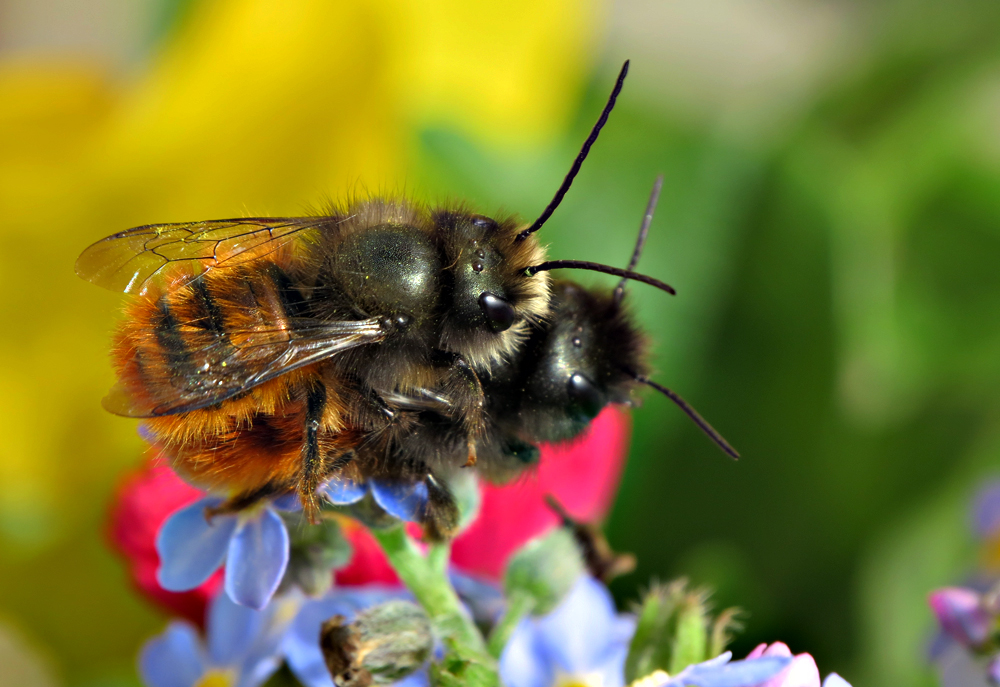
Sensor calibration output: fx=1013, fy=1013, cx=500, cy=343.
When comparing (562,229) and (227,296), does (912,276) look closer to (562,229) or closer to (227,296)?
(562,229)

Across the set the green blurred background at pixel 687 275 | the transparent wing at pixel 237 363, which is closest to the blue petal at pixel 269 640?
the transparent wing at pixel 237 363

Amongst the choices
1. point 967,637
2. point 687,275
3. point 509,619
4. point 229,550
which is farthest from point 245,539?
point 687,275

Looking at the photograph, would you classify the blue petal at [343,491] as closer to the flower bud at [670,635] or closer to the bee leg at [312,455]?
the bee leg at [312,455]

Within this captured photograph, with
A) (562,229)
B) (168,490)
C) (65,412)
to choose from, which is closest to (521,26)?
(562,229)

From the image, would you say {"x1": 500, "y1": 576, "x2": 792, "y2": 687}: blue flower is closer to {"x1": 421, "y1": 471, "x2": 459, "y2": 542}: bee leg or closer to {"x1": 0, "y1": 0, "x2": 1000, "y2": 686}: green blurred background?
{"x1": 421, "y1": 471, "x2": 459, "y2": 542}: bee leg

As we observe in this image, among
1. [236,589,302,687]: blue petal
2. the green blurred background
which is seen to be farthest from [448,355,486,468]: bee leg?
the green blurred background

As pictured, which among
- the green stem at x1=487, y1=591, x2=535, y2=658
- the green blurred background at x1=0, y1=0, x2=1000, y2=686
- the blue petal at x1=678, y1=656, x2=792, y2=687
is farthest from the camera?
the green blurred background at x1=0, y1=0, x2=1000, y2=686
